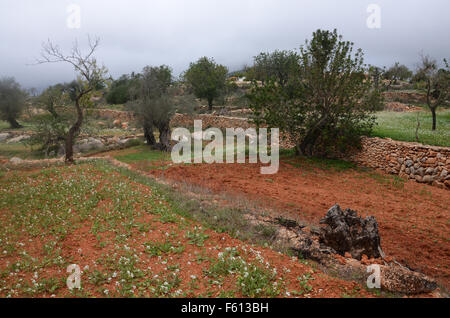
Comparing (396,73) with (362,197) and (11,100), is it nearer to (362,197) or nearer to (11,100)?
(362,197)

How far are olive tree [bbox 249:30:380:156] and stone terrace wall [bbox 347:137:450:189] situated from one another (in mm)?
974

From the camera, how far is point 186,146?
2212 cm

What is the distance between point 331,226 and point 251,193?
4.05 metres

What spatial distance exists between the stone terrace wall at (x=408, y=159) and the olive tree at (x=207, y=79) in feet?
75.4

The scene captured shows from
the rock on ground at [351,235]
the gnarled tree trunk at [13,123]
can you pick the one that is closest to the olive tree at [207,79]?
the gnarled tree trunk at [13,123]

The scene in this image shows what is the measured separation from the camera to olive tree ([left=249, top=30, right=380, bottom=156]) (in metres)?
14.3

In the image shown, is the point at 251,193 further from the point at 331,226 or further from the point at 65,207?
the point at 65,207

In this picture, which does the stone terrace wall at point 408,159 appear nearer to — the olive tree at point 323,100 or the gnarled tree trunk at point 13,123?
the olive tree at point 323,100

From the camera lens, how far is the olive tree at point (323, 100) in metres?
14.3

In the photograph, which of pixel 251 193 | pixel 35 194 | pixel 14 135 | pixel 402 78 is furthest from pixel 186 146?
pixel 402 78

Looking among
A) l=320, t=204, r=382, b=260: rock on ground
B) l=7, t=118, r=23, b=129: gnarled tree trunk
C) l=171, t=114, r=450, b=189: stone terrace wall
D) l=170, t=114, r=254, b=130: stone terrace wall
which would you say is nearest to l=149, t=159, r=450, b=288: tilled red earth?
l=171, t=114, r=450, b=189: stone terrace wall

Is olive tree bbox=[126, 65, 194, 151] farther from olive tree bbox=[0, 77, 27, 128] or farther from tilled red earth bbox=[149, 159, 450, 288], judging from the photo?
olive tree bbox=[0, 77, 27, 128]

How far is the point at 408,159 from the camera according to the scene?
1309cm
